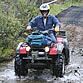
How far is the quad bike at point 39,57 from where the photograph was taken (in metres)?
9.67

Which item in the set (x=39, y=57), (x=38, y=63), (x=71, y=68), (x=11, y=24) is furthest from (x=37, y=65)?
(x=11, y=24)

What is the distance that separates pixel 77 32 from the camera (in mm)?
15797

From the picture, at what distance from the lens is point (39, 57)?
9.73 meters

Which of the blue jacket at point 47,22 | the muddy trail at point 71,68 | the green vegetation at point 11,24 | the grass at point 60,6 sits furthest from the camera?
the grass at point 60,6

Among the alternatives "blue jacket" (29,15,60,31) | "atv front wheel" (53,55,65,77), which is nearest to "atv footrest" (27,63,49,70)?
"atv front wheel" (53,55,65,77)

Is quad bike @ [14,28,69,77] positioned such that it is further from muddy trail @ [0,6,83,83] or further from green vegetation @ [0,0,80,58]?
green vegetation @ [0,0,80,58]

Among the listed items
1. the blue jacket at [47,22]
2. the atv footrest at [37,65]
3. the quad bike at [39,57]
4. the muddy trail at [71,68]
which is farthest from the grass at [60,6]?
the atv footrest at [37,65]

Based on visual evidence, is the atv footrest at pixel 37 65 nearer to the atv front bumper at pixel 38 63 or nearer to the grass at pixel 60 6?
the atv front bumper at pixel 38 63

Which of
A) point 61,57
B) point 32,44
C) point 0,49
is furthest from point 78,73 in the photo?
point 0,49

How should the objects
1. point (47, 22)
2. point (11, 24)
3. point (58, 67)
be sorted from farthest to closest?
point (11, 24) < point (47, 22) < point (58, 67)

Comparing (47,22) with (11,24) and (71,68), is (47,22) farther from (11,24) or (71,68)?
(11,24)

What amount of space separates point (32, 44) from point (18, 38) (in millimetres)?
3632

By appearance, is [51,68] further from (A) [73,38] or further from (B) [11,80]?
(A) [73,38]

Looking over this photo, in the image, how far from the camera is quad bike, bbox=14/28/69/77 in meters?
9.67
